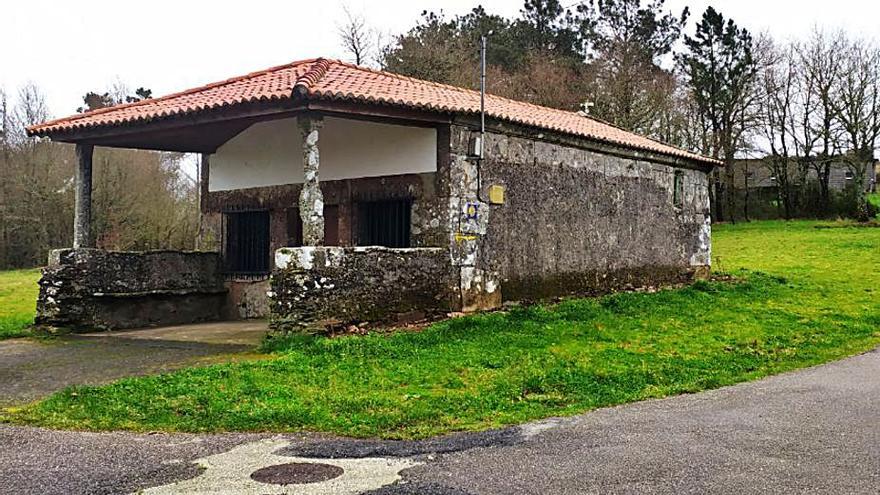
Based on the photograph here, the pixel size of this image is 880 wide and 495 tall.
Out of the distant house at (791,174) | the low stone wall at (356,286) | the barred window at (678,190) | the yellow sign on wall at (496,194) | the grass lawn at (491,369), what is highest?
the distant house at (791,174)

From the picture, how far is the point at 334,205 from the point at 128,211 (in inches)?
742

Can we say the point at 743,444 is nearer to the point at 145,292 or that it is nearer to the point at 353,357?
the point at 353,357

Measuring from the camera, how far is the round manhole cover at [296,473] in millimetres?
4922

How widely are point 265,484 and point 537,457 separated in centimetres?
180

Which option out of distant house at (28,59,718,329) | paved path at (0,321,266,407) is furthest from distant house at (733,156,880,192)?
paved path at (0,321,266,407)

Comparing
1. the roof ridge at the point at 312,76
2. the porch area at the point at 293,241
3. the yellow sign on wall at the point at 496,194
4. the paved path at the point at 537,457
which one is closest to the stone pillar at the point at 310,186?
the porch area at the point at 293,241

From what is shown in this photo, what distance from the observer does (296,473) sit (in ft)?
16.7

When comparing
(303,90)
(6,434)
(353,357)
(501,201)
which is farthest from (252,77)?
(6,434)

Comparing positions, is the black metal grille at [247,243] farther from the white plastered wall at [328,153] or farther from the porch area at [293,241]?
the white plastered wall at [328,153]

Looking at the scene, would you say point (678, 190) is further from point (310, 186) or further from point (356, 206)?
point (310, 186)

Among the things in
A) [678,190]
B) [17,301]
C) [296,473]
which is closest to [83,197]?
[17,301]

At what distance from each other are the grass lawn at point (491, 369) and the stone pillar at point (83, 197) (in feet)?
17.2

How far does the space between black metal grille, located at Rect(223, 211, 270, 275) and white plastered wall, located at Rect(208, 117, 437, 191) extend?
1.94 ft

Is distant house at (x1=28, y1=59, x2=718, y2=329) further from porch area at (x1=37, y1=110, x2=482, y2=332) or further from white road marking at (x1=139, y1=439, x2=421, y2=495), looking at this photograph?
white road marking at (x1=139, y1=439, x2=421, y2=495)
